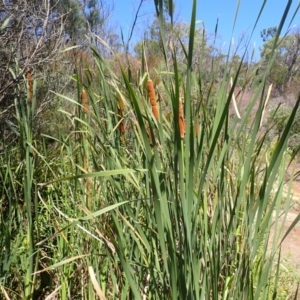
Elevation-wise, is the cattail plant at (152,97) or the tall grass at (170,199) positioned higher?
the cattail plant at (152,97)

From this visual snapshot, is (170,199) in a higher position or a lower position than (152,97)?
lower

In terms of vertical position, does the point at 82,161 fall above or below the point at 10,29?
below

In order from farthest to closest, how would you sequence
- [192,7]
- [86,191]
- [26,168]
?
1. [86,191]
2. [26,168]
3. [192,7]

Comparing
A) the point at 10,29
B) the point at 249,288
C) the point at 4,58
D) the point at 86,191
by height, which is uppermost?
the point at 10,29

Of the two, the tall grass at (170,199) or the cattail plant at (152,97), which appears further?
the cattail plant at (152,97)

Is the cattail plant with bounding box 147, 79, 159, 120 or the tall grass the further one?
the cattail plant with bounding box 147, 79, 159, 120

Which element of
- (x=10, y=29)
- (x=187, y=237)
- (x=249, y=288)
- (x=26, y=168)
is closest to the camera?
(x=187, y=237)

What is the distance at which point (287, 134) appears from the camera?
65 cm

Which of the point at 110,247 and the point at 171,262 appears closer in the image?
the point at 171,262

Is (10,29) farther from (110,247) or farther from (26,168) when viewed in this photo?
(110,247)

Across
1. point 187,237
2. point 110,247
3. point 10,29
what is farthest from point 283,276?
point 10,29

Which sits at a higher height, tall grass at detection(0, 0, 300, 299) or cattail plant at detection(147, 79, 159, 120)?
cattail plant at detection(147, 79, 159, 120)

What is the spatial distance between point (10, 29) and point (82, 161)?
1.45m

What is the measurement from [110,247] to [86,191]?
1.01ft
